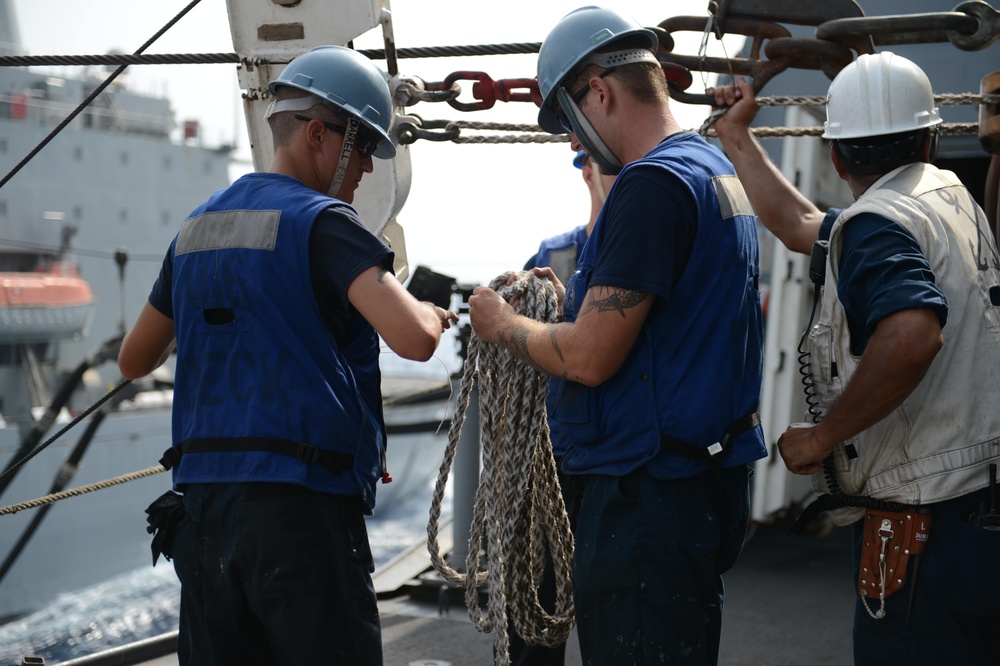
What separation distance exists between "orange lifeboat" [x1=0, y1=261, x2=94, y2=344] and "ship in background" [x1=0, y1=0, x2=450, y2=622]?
31mm

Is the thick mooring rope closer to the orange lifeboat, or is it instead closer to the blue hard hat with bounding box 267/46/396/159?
the blue hard hat with bounding box 267/46/396/159

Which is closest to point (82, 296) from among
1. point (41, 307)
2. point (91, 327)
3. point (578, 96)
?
point (41, 307)

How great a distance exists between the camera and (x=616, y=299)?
2020 millimetres

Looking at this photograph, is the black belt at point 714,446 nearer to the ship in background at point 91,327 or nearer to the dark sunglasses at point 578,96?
the dark sunglasses at point 578,96

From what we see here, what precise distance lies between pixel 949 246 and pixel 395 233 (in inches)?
81.0

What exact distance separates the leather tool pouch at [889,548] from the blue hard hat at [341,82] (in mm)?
1513

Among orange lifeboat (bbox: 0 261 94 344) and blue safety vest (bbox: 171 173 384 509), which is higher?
blue safety vest (bbox: 171 173 384 509)

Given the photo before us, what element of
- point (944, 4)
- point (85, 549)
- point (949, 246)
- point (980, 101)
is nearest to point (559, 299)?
point (949, 246)

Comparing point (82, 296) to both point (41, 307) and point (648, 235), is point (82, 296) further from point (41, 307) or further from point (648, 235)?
point (648, 235)

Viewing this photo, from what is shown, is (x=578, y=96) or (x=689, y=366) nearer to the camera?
(x=689, y=366)

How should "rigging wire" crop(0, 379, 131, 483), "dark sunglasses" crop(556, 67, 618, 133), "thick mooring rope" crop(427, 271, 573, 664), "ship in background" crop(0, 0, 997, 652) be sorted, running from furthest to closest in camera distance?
"ship in background" crop(0, 0, 997, 652) → "rigging wire" crop(0, 379, 131, 483) → "thick mooring rope" crop(427, 271, 573, 664) → "dark sunglasses" crop(556, 67, 618, 133)

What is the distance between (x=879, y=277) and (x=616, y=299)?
1.91 feet

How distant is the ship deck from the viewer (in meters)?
4.02

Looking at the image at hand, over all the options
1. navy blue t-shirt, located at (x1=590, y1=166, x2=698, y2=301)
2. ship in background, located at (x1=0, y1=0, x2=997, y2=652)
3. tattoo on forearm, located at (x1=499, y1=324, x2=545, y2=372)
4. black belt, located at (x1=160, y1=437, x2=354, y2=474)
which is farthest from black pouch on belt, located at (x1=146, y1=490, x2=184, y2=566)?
A: ship in background, located at (x1=0, y1=0, x2=997, y2=652)
